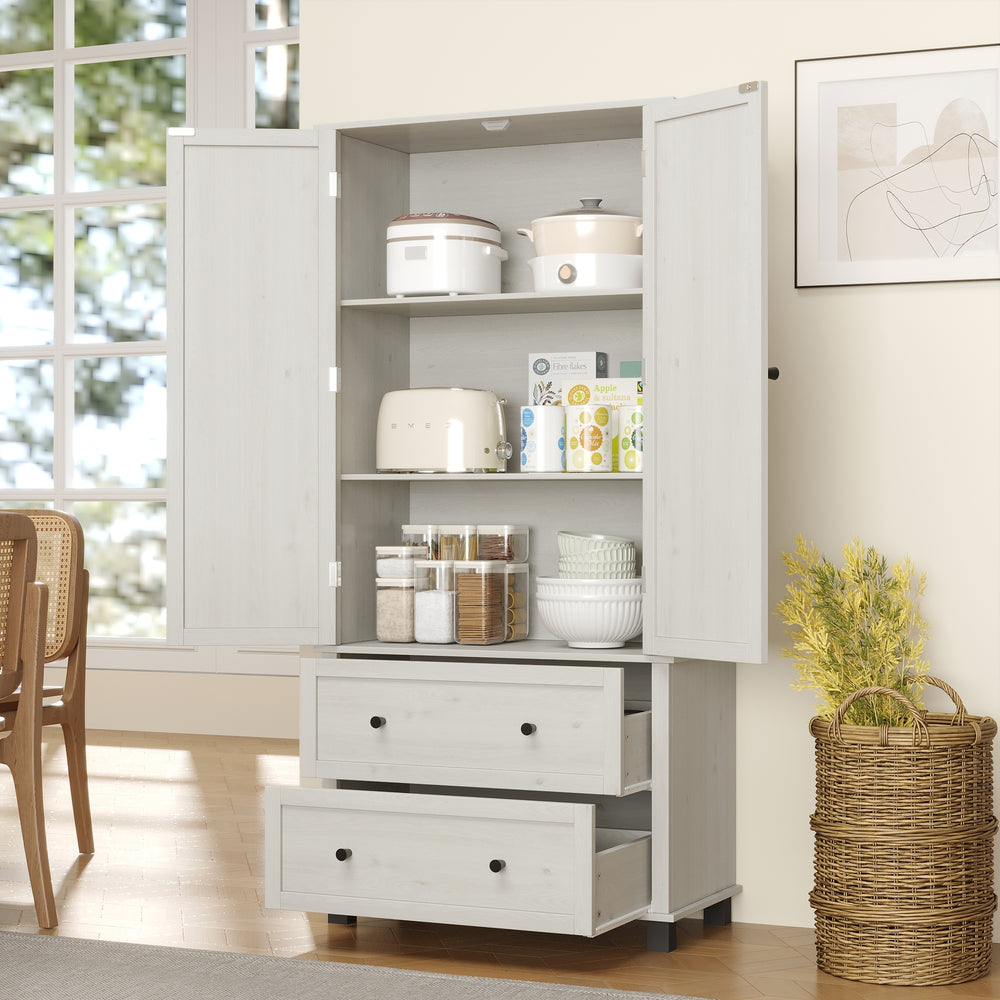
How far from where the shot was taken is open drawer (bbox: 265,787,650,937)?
304 centimetres

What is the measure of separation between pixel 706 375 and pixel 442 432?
26.1 inches

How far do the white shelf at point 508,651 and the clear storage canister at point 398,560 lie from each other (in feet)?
0.53

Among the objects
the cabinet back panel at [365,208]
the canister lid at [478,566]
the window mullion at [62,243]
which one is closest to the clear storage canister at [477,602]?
the canister lid at [478,566]

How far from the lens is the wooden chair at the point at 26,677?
328 cm

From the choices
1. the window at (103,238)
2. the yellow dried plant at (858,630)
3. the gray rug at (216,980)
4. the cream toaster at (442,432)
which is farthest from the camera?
the window at (103,238)

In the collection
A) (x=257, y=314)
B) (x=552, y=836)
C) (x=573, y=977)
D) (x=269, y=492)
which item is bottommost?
(x=573, y=977)

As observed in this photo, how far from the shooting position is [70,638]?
4203 millimetres

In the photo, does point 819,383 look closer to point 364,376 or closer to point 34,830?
point 364,376

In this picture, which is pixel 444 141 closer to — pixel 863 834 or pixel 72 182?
pixel 863 834

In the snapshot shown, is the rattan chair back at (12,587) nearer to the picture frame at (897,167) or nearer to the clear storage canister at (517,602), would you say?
the clear storage canister at (517,602)

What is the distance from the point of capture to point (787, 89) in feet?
11.5

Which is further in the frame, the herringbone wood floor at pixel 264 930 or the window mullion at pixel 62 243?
the window mullion at pixel 62 243

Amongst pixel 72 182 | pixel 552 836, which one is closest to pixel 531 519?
pixel 552 836

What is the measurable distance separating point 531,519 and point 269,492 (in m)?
0.68
